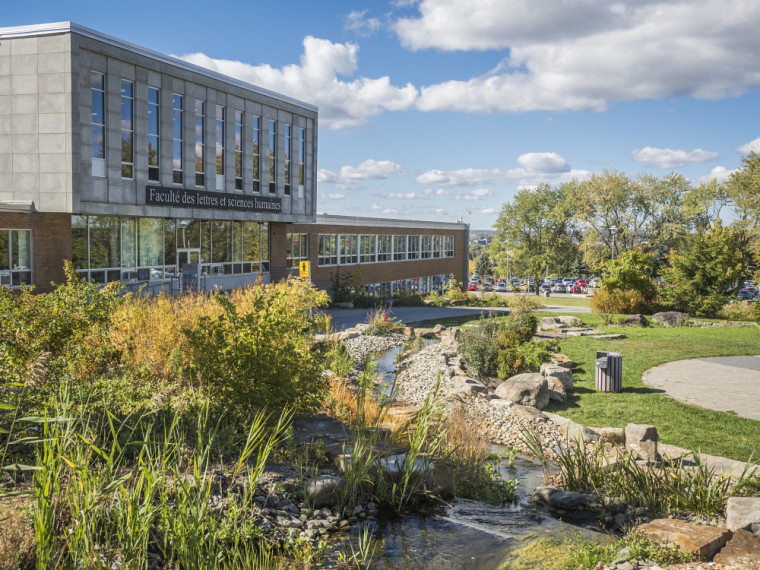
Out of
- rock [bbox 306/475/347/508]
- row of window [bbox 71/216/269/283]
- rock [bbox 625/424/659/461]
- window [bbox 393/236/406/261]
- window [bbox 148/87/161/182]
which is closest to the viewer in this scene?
rock [bbox 306/475/347/508]

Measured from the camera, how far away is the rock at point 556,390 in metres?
13.8

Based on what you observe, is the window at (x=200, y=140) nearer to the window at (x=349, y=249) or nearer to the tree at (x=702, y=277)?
the window at (x=349, y=249)

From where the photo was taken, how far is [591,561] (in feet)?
19.3

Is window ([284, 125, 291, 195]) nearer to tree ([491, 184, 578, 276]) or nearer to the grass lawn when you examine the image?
the grass lawn

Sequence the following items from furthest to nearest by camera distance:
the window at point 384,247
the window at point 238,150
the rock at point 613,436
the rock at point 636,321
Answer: the window at point 384,247, the window at point 238,150, the rock at point 636,321, the rock at point 613,436

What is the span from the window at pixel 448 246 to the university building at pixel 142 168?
74.5 feet

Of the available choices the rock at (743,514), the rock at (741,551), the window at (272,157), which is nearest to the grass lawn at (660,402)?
the rock at (743,514)

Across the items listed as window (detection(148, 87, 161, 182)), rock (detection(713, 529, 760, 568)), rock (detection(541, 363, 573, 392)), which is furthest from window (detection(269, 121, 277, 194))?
rock (detection(713, 529, 760, 568))

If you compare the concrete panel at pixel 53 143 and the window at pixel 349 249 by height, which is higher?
the concrete panel at pixel 53 143

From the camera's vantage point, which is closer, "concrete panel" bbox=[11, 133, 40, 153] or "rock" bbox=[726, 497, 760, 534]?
"rock" bbox=[726, 497, 760, 534]

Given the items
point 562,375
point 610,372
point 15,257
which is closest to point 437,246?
point 15,257

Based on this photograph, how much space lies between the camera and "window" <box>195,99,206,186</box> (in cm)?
2941

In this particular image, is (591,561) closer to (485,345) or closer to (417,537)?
(417,537)

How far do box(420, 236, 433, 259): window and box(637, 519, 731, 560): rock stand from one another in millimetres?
48921
